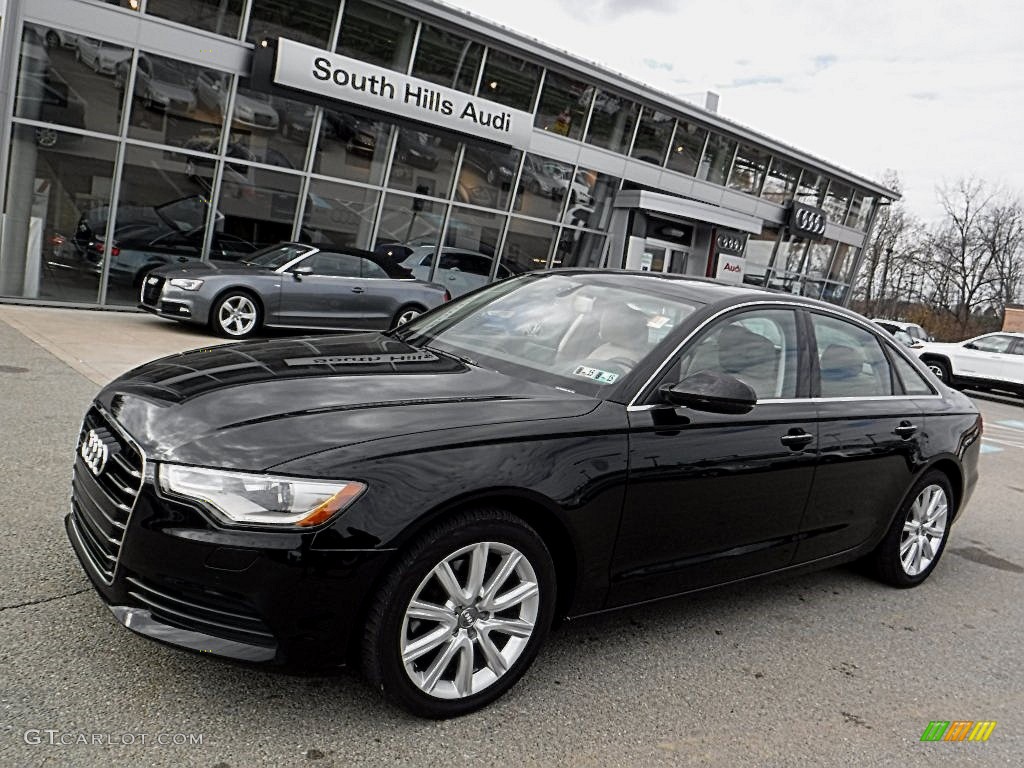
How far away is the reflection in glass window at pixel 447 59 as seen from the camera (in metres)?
16.2

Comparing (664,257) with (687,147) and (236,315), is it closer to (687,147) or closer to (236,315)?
(687,147)

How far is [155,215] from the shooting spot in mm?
13594

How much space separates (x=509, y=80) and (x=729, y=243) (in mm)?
9706

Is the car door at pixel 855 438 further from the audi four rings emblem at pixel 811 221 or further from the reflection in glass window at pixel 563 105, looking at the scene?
the audi four rings emblem at pixel 811 221

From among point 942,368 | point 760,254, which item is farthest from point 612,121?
point 942,368

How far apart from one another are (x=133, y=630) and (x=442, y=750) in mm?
1013

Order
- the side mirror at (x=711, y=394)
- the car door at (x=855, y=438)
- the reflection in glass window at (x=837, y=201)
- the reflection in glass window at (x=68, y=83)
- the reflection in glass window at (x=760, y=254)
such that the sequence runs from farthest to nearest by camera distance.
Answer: the reflection in glass window at (x=837, y=201) → the reflection in glass window at (x=760, y=254) → the reflection in glass window at (x=68, y=83) → the car door at (x=855, y=438) → the side mirror at (x=711, y=394)

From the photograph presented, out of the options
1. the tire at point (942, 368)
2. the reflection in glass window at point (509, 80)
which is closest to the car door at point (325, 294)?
the reflection in glass window at point (509, 80)

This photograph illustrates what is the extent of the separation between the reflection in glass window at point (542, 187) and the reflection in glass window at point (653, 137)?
2.52 meters

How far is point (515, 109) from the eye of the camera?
58.7ft

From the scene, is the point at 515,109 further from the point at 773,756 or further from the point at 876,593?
the point at 773,756

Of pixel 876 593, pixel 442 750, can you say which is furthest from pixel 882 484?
pixel 442 750

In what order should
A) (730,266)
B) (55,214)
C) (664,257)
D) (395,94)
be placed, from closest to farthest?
(55,214) → (395,94) → (664,257) → (730,266)

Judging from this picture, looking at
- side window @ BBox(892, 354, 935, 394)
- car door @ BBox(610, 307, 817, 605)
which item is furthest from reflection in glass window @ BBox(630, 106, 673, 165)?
car door @ BBox(610, 307, 817, 605)
